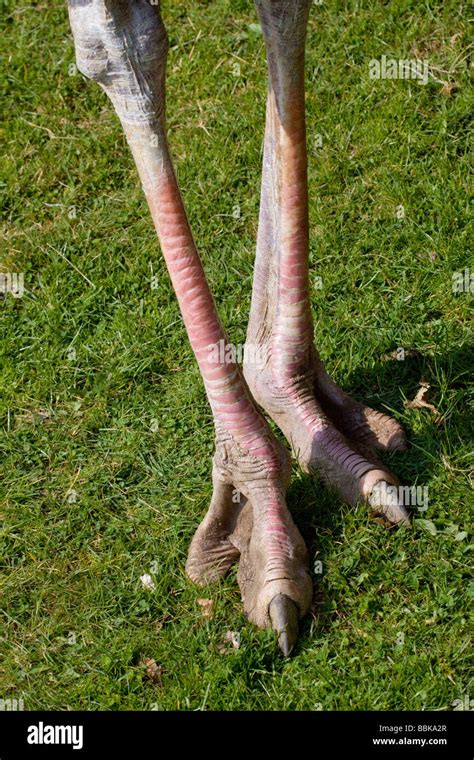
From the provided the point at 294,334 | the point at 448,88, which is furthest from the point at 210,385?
the point at 448,88

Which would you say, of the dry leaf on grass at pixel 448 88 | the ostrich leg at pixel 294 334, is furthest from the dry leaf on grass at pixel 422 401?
the dry leaf on grass at pixel 448 88

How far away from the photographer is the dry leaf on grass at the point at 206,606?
5023 millimetres

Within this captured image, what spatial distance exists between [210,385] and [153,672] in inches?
45.0

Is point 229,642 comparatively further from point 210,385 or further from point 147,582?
point 210,385

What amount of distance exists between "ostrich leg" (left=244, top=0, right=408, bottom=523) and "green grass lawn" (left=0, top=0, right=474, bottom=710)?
13 cm

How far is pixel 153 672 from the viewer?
4.91 meters

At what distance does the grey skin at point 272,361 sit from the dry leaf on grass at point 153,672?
395 millimetres

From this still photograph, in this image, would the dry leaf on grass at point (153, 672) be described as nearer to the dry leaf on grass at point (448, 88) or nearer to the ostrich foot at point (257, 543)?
the ostrich foot at point (257, 543)

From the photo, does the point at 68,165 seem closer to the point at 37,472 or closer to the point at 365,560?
the point at 37,472

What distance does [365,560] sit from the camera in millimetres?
5035

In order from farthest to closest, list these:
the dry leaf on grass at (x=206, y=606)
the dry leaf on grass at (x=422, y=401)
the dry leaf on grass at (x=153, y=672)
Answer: the dry leaf on grass at (x=422, y=401) < the dry leaf on grass at (x=206, y=606) < the dry leaf on grass at (x=153, y=672)

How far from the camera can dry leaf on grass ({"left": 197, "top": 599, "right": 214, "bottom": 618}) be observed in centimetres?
502

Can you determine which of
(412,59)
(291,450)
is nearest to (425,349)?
(291,450)

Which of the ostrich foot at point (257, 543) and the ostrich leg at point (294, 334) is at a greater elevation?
the ostrich leg at point (294, 334)
